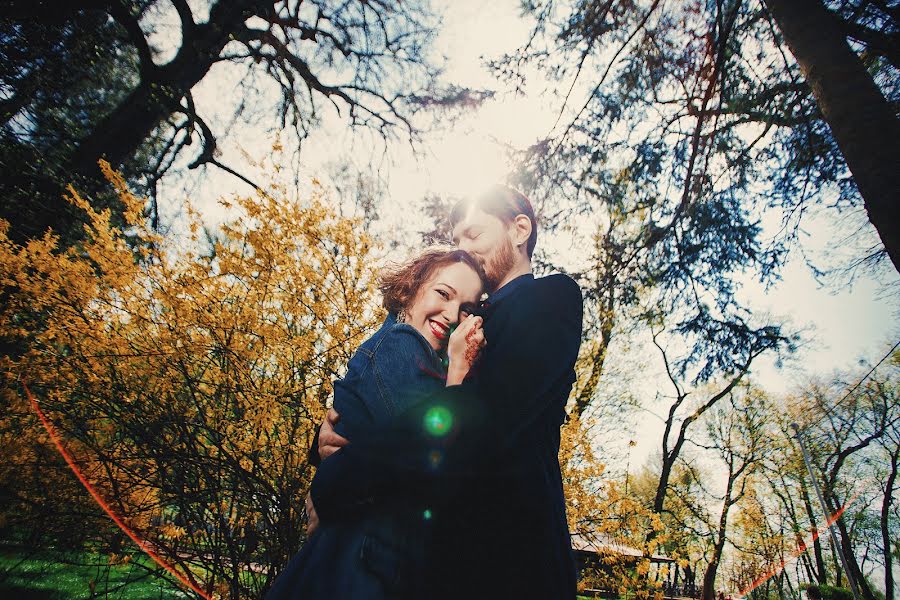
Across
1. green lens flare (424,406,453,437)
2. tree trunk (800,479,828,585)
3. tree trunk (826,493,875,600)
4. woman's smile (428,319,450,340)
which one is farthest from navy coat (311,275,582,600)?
tree trunk (800,479,828,585)

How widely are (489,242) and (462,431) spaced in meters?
1.01

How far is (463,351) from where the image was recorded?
1014 millimetres

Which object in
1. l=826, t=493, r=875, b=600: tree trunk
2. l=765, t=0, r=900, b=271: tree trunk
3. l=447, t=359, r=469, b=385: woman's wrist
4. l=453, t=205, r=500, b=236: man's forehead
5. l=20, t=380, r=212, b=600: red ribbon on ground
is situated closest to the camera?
l=447, t=359, r=469, b=385: woman's wrist

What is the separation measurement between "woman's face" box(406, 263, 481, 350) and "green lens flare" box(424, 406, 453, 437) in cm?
50

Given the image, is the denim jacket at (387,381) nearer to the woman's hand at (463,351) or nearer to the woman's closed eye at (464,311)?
the woman's hand at (463,351)

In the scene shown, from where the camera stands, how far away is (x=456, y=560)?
896 mm

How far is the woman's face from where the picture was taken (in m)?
1.40

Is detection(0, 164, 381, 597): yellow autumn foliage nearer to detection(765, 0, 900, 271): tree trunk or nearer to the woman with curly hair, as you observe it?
the woman with curly hair

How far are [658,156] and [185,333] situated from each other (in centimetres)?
523

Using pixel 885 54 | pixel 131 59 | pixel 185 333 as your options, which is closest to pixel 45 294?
pixel 185 333

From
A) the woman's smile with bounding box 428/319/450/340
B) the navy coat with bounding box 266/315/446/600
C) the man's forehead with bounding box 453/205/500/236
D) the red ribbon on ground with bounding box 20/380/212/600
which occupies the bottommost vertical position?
the red ribbon on ground with bounding box 20/380/212/600

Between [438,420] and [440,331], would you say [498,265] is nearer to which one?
[440,331]

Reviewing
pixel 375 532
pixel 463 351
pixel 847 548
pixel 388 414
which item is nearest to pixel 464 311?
pixel 463 351

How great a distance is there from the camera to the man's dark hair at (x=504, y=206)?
1.78 metres
